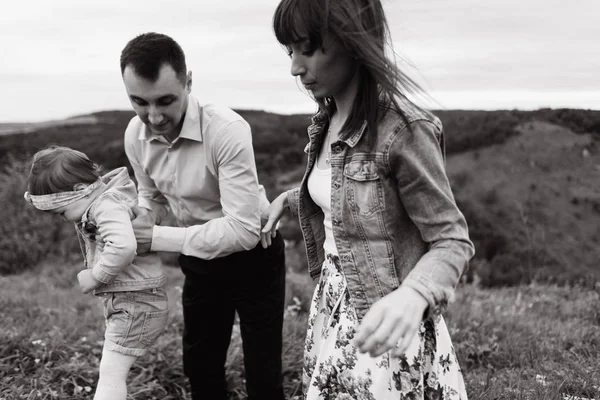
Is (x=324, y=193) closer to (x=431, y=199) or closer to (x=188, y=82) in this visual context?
(x=431, y=199)

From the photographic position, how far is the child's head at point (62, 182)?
229 centimetres

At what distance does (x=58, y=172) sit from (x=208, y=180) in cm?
57

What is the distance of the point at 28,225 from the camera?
9.57 metres

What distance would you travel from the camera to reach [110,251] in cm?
222

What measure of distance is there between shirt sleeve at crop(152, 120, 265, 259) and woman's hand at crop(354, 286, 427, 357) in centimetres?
118

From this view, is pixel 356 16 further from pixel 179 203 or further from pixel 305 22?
pixel 179 203

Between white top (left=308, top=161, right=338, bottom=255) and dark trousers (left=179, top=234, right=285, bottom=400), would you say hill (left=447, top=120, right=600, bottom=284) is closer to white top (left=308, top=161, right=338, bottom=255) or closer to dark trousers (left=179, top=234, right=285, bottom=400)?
dark trousers (left=179, top=234, right=285, bottom=400)

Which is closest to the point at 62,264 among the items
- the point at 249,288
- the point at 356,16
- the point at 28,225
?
the point at 28,225


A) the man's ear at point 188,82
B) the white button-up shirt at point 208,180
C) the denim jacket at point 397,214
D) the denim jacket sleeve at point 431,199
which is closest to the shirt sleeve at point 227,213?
the white button-up shirt at point 208,180

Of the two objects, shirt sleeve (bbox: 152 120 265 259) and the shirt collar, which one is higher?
the shirt collar

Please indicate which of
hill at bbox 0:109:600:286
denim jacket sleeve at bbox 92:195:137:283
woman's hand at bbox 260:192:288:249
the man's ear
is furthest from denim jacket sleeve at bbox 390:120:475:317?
hill at bbox 0:109:600:286

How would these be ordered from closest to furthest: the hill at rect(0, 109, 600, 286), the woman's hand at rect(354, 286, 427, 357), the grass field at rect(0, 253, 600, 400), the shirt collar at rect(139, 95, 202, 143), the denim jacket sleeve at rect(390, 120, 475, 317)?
the woman's hand at rect(354, 286, 427, 357) → the denim jacket sleeve at rect(390, 120, 475, 317) → the shirt collar at rect(139, 95, 202, 143) → the grass field at rect(0, 253, 600, 400) → the hill at rect(0, 109, 600, 286)

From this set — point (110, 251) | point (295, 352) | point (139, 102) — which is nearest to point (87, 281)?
point (110, 251)

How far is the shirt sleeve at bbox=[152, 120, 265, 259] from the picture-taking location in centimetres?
244
